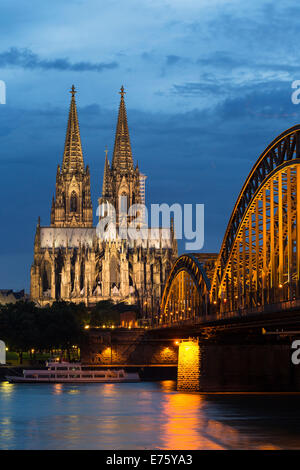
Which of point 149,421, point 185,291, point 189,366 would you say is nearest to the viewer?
point 149,421

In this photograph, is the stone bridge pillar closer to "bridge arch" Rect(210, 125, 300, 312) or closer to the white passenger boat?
"bridge arch" Rect(210, 125, 300, 312)

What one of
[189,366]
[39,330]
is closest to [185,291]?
[189,366]

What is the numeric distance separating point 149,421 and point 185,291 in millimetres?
56044

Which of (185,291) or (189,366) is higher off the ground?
(185,291)

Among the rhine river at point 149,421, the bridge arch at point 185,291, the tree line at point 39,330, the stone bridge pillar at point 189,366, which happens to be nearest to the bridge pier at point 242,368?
the stone bridge pillar at point 189,366

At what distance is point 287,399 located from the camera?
282 ft

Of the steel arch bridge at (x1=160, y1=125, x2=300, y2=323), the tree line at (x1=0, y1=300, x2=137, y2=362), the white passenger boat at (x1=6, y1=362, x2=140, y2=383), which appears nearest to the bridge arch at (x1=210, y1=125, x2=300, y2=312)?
the steel arch bridge at (x1=160, y1=125, x2=300, y2=323)

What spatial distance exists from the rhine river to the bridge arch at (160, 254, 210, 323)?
11350mm

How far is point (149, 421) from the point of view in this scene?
71250 mm

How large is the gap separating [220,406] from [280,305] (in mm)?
17132

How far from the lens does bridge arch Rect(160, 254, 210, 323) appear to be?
4209 inches

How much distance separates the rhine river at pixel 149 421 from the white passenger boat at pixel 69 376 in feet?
94.0

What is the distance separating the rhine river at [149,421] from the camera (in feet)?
188

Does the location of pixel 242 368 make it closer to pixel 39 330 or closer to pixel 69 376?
pixel 69 376
